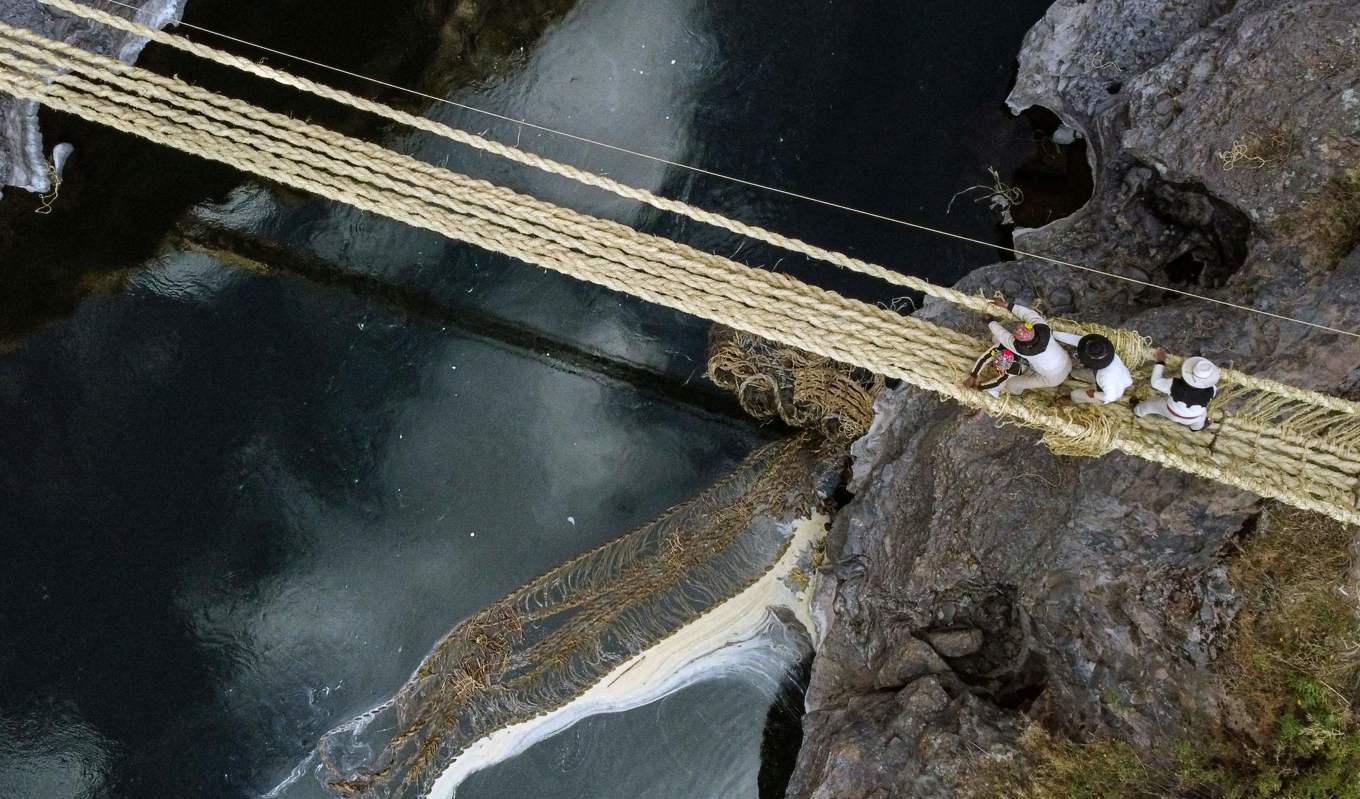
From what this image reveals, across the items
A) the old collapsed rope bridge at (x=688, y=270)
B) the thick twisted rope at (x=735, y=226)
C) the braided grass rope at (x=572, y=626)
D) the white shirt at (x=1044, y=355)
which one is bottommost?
the braided grass rope at (x=572, y=626)

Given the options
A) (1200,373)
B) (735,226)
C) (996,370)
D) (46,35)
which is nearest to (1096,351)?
(1200,373)

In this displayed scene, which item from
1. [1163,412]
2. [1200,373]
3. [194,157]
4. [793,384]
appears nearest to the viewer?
[1200,373]

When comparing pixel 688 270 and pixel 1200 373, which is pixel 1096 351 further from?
pixel 688 270

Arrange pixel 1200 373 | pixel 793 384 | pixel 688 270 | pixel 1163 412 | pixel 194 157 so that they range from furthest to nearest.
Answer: pixel 194 157, pixel 793 384, pixel 688 270, pixel 1163 412, pixel 1200 373

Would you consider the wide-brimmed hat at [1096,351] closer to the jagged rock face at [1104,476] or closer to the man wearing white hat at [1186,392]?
the man wearing white hat at [1186,392]

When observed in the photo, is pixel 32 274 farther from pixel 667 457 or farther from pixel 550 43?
pixel 667 457

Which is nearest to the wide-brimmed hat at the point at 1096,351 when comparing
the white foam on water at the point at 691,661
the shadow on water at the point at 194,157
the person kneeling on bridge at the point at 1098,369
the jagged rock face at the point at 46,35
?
the person kneeling on bridge at the point at 1098,369

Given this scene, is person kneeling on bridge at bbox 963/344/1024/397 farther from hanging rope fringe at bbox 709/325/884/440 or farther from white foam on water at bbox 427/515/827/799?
white foam on water at bbox 427/515/827/799
